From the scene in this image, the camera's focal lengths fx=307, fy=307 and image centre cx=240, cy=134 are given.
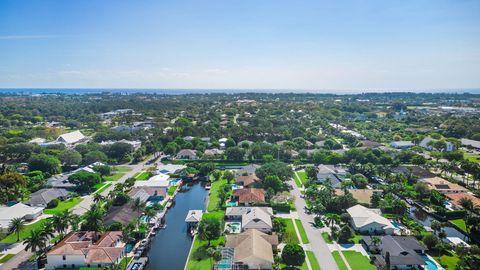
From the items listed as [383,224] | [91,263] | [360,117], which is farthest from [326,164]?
[360,117]

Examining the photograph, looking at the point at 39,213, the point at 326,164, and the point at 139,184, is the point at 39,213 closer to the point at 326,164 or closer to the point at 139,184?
the point at 139,184

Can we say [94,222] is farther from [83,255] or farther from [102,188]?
[102,188]

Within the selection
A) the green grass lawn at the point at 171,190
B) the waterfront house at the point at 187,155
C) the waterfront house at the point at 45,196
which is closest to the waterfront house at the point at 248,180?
the green grass lawn at the point at 171,190

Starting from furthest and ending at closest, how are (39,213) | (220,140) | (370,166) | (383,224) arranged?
(220,140) < (370,166) < (39,213) < (383,224)

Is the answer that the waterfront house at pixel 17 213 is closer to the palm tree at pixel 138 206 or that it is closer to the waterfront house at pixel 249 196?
the palm tree at pixel 138 206

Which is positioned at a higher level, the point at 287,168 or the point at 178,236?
the point at 287,168

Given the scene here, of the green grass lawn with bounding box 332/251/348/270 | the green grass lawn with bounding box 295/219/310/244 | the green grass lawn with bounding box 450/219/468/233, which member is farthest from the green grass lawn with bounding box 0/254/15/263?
the green grass lawn with bounding box 450/219/468/233
